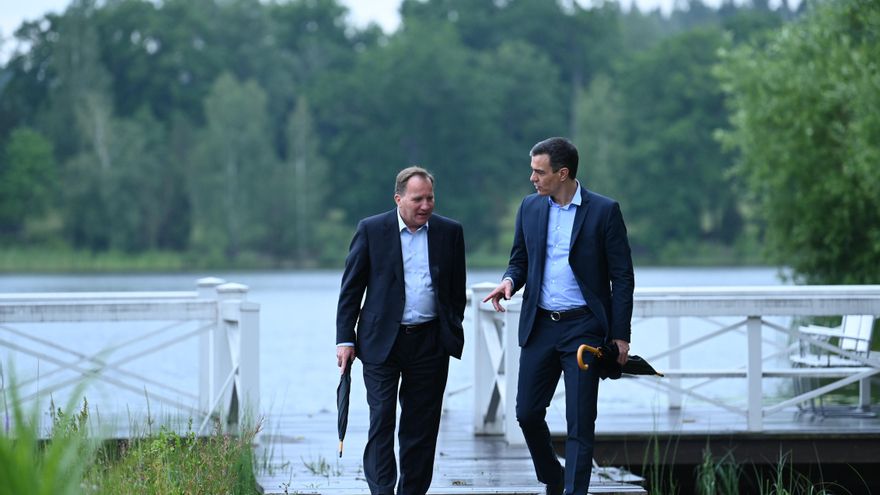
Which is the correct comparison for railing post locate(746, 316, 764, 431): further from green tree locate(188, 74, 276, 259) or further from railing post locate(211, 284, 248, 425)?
green tree locate(188, 74, 276, 259)

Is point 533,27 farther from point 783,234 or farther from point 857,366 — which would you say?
point 857,366

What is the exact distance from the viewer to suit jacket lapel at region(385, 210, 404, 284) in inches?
253

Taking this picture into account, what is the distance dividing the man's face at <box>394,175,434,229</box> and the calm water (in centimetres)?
146

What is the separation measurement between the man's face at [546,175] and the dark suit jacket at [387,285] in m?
0.40

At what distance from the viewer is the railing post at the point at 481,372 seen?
1004cm

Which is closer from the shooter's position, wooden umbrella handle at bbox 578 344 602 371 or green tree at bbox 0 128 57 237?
wooden umbrella handle at bbox 578 344 602 371

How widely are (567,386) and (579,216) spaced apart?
2.40 ft

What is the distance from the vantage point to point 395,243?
6.45 m

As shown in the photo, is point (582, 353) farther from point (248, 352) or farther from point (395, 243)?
point (248, 352)

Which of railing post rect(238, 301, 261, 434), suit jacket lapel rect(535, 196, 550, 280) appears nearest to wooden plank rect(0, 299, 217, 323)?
railing post rect(238, 301, 261, 434)

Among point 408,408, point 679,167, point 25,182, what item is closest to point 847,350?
point 408,408

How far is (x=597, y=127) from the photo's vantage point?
225ft

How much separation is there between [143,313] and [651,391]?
954cm

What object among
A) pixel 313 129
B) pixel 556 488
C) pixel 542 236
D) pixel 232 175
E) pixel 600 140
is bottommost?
pixel 556 488
